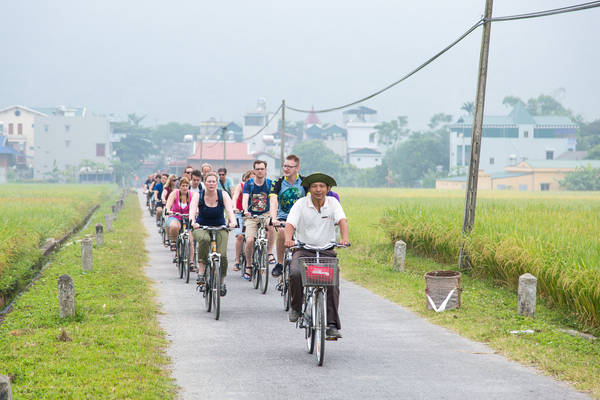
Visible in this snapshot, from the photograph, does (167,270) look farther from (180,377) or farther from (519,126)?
(519,126)

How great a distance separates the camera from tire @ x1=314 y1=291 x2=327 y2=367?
25.4 feet

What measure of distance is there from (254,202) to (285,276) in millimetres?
2650

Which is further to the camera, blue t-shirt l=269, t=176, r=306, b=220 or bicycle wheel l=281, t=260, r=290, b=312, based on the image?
blue t-shirt l=269, t=176, r=306, b=220

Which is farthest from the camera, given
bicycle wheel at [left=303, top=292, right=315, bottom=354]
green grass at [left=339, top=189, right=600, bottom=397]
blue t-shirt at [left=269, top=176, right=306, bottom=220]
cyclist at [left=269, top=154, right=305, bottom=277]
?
blue t-shirt at [left=269, top=176, right=306, bottom=220]

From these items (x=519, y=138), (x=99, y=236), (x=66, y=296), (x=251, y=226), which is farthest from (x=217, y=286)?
(x=519, y=138)

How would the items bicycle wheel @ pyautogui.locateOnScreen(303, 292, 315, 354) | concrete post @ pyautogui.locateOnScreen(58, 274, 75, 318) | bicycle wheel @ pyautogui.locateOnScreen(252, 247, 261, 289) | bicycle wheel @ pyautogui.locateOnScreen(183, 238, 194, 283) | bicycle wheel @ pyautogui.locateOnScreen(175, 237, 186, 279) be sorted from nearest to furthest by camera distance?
bicycle wheel @ pyautogui.locateOnScreen(303, 292, 315, 354) < concrete post @ pyautogui.locateOnScreen(58, 274, 75, 318) < bicycle wheel @ pyautogui.locateOnScreen(252, 247, 261, 289) < bicycle wheel @ pyautogui.locateOnScreen(183, 238, 194, 283) < bicycle wheel @ pyautogui.locateOnScreen(175, 237, 186, 279)

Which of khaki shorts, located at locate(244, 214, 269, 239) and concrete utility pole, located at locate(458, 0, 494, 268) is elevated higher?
concrete utility pole, located at locate(458, 0, 494, 268)

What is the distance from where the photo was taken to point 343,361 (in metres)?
8.06

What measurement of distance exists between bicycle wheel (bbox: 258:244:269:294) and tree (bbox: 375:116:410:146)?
14633cm

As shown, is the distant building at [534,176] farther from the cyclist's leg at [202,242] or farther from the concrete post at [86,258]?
the cyclist's leg at [202,242]

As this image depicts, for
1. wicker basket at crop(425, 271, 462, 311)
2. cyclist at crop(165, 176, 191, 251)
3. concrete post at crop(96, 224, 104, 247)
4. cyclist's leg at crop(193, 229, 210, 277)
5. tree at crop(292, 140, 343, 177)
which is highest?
tree at crop(292, 140, 343, 177)

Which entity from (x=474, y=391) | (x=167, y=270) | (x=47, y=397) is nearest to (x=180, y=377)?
(x=47, y=397)

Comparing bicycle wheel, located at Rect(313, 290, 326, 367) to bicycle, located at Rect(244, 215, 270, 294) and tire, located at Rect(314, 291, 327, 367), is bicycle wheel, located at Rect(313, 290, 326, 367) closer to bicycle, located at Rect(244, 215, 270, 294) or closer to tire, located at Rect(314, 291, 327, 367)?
tire, located at Rect(314, 291, 327, 367)

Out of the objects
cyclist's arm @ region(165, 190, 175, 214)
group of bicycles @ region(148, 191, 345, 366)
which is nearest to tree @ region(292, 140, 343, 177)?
cyclist's arm @ region(165, 190, 175, 214)
